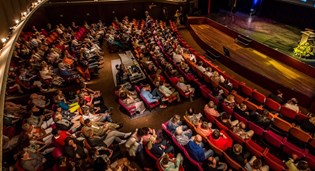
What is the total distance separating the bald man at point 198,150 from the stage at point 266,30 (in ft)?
15.8

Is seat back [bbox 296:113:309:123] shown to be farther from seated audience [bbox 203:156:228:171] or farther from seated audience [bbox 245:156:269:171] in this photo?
seated audience [bbox 203:156:228:171]

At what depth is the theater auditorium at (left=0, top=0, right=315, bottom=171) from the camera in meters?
3.83

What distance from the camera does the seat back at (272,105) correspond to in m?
4.97

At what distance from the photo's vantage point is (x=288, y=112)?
15.6ft

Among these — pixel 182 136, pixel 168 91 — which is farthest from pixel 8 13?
pixel 182 136

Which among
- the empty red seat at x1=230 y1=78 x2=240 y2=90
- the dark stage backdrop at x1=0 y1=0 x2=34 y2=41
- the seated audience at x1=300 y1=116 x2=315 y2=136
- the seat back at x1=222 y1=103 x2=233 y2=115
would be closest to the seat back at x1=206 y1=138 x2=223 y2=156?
the seat back at x1=222 y1=103 x2=233 y2=115

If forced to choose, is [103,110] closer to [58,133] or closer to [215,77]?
[58,133]

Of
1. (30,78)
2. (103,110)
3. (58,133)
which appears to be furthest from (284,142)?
(30,78)

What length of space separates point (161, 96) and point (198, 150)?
6.66ft

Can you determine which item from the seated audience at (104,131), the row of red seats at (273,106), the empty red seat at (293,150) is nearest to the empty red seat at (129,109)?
the seated audience at (104,131)

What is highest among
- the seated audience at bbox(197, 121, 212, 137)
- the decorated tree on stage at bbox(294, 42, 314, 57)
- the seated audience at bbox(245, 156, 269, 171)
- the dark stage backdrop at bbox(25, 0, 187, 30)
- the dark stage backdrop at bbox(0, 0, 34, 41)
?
the dark stage backdrop at bbox(0, 0, 34, 41)

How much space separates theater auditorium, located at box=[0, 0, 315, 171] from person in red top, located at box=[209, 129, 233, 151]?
0.08 feet

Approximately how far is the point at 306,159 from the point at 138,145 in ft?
9.27

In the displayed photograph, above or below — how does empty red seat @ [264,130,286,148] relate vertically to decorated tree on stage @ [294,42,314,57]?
below
